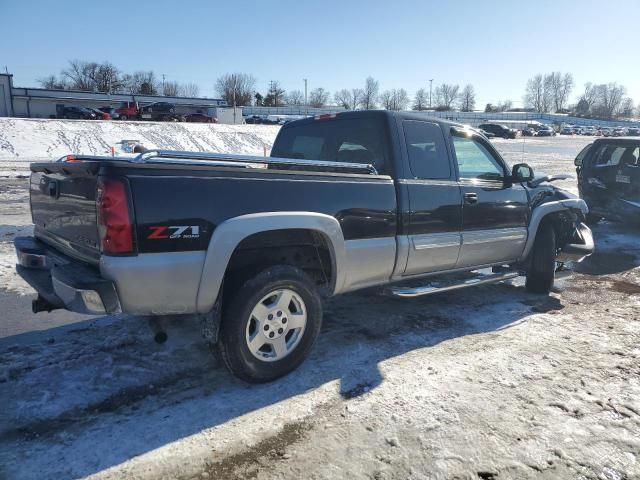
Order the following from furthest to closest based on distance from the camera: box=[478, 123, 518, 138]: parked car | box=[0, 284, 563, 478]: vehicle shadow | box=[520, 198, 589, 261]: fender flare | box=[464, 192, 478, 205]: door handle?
box=[478, 123, 518, 138]: parked car → box=[520, 198, 589, 261]: fender flare → box=[464, 192, 478, 205]: door handle → box=[0, 284, 563, 478]: vehicle shadow

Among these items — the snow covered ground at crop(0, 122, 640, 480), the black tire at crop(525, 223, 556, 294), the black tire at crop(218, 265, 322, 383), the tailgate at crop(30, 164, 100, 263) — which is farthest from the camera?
the black tire at crop(525, 223, 556, 294)

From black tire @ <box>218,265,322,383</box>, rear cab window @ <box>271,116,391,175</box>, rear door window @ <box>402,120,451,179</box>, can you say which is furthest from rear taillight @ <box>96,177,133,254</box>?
rear door window @ <box>402,120,451,179</box>

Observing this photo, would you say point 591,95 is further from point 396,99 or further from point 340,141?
point 340,141

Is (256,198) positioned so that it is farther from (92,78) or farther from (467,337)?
(92,78)

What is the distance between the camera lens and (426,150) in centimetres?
464

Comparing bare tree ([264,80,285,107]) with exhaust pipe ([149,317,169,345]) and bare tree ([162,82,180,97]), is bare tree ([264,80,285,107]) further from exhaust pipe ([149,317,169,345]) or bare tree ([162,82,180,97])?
exhaust pipe ([149,317,169,345])

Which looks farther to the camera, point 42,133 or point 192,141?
point 192,141

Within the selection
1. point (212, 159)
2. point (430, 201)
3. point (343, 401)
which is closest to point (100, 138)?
point (430, 201)

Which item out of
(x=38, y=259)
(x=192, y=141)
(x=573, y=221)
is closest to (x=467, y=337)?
(x=573, y=221)

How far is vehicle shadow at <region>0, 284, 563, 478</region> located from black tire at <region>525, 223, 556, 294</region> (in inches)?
34.3

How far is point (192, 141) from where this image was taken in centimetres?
2877

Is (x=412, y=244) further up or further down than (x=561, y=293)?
further up

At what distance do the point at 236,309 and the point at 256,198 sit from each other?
A: 29.7 inches

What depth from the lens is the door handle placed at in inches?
190
